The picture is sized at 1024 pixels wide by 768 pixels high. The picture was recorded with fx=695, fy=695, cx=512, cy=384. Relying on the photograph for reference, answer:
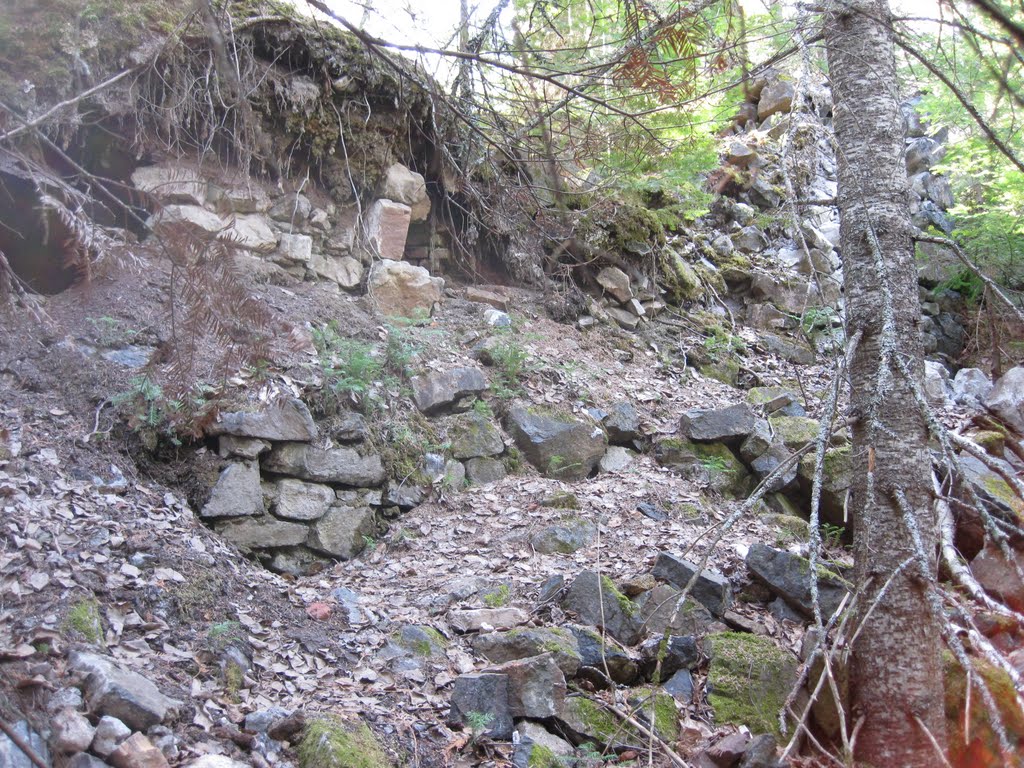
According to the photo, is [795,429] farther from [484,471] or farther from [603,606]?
[603,606]

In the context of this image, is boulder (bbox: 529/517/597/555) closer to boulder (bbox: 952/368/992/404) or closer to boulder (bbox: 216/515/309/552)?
boulder (bbox: 216/515/309/552)

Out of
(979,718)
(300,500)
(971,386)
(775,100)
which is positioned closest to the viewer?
(979,718)

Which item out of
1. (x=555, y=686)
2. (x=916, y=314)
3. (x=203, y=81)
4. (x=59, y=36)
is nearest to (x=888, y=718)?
(x=555, y=686)

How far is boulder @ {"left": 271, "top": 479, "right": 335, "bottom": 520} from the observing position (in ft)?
17.8

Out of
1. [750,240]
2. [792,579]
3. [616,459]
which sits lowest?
[792,579]

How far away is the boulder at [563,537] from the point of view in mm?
5559

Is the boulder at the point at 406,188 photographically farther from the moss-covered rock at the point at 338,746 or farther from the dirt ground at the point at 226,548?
the moss-covered rock at the point at 338,746

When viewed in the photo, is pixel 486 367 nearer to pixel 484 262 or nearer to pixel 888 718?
pixel 484 262

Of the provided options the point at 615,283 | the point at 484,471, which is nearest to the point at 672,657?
the point at 484,471

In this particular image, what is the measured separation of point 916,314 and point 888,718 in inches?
74.3

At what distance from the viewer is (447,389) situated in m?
6.99

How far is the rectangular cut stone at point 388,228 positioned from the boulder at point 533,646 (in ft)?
16.9

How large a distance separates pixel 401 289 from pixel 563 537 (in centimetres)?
376

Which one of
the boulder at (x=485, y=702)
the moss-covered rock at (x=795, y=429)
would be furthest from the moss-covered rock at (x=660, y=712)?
the moss-covered rock at (x=795, y=429)
